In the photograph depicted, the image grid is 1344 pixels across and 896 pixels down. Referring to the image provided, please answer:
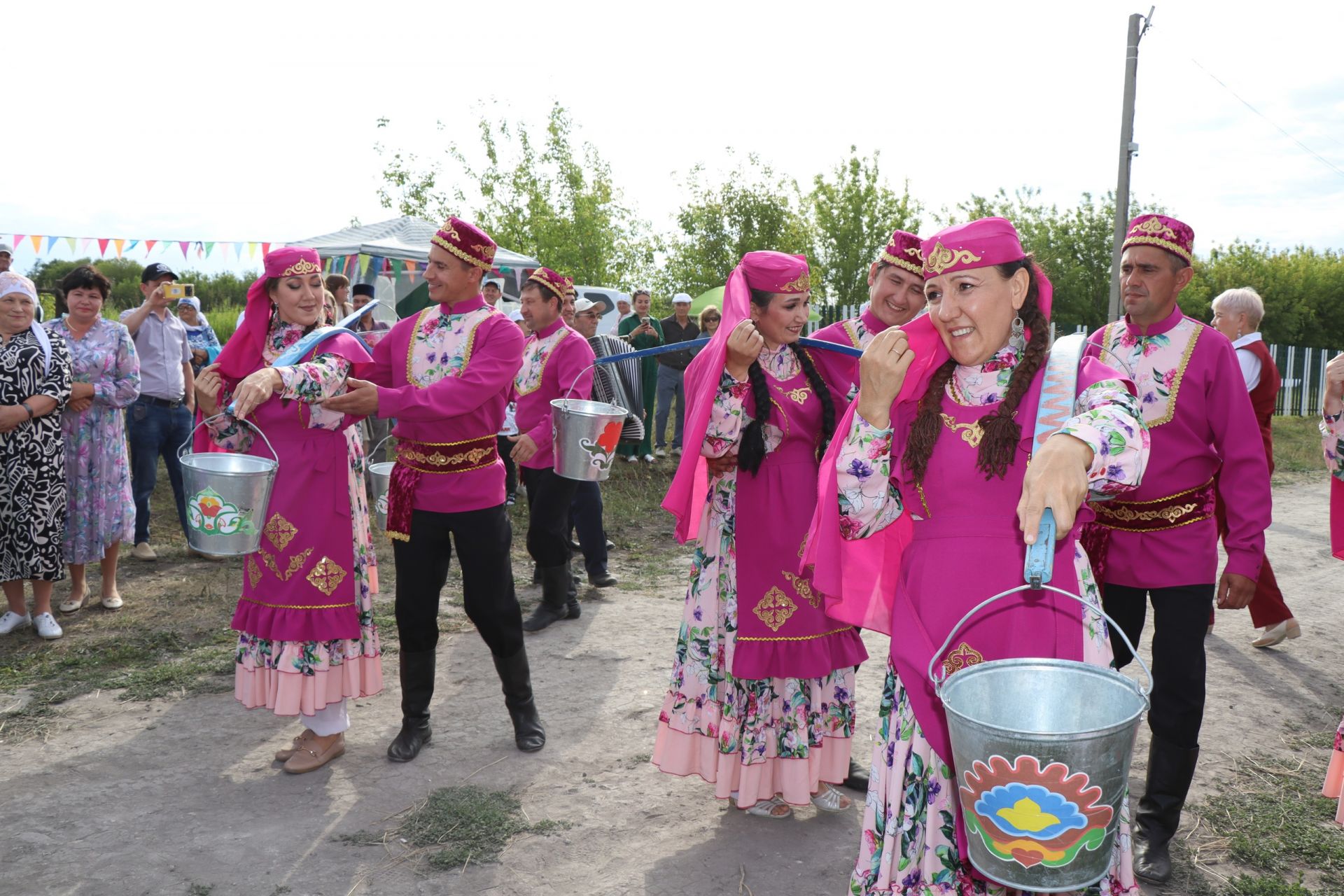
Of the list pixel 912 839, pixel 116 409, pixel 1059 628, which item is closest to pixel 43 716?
pixel 116 409

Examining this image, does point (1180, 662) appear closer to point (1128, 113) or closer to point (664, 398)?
point (664, 398)

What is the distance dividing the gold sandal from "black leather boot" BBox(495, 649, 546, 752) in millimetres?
775

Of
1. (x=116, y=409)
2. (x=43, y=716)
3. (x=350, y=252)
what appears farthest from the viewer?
(x=350, y=252)

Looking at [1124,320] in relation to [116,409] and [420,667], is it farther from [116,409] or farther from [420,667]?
[116,409]

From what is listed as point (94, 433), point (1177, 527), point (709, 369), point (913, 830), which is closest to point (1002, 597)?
point (913, 830)

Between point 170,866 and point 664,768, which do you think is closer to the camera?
point 170,866

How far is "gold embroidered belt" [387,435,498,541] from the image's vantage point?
4434mm

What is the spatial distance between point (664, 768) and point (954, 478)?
213 centimetres

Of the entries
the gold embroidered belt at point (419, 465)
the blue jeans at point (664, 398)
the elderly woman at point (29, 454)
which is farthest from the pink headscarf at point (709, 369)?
the blue jeans at point (664, 398)

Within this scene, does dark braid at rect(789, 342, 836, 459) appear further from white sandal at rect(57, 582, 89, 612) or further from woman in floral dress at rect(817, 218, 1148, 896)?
white sandal at rect(57, 582, 89, 612)

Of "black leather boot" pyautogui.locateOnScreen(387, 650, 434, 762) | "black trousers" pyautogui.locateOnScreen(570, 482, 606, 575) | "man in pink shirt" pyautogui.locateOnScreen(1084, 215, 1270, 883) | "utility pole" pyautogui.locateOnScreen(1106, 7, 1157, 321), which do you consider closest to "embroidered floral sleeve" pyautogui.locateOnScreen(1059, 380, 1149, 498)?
"man in pink shirt" pyautogui.locateOnScreen(1084, 215, 1270, 883)

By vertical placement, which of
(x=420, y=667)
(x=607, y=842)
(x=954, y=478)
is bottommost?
(x=607, y=842)

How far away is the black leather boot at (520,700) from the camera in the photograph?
4.75 meters

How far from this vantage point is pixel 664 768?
4.08 meters
